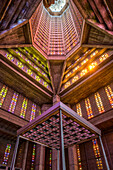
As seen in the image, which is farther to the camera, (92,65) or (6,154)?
(92,65)

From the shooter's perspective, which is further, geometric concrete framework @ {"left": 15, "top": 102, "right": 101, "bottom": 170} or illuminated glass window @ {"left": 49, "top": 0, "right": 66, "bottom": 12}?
illuminated glass window @ {"left": 49, "top": 0, "right": 66, "bottom": 12}

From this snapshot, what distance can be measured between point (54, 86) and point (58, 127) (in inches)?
483

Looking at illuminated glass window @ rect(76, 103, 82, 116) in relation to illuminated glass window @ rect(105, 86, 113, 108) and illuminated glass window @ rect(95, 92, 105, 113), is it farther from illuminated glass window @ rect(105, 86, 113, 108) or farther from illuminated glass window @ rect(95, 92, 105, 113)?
illuminated glass window @ rect(105, 86, 113, 108)

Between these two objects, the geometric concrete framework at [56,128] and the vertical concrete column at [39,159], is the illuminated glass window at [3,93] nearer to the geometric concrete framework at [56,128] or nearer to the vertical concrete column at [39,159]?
the geometric concrete framework at [56,128]

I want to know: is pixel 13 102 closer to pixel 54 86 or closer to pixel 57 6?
pixel 54 86

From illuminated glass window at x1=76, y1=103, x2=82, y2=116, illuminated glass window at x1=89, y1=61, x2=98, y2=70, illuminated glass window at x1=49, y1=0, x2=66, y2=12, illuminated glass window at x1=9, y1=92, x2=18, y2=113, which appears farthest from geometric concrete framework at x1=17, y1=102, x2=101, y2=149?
illuminated glass window at x1=49, y1=0, x2=66, y2=12

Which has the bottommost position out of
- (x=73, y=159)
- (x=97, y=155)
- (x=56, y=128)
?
(x=73, y=159)

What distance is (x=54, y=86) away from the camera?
1914 cm

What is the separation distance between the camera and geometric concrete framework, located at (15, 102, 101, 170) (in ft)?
20.3

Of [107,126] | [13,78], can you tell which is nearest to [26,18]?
[13,78]

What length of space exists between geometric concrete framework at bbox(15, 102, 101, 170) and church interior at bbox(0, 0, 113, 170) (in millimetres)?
75

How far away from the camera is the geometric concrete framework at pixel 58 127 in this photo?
6.19 metres

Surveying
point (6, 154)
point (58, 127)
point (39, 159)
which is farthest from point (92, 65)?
point (6, 154)

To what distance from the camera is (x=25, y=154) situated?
15.6 metres
